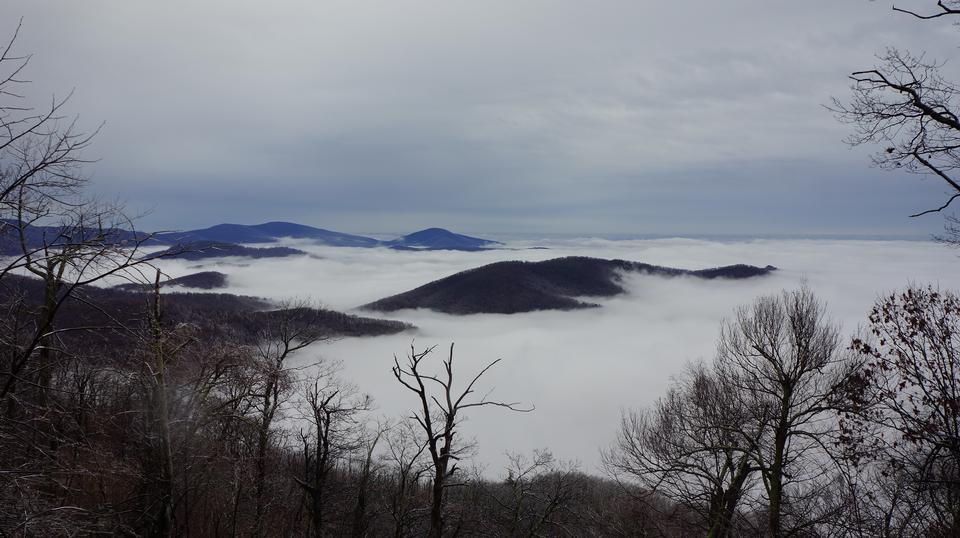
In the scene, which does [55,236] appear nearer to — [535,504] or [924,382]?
[924,382]

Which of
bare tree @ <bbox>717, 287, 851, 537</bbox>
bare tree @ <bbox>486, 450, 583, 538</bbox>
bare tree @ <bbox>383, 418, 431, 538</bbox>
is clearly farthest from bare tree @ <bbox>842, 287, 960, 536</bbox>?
bare tree @ <bbox>486, 450, 583, 538</bbox>

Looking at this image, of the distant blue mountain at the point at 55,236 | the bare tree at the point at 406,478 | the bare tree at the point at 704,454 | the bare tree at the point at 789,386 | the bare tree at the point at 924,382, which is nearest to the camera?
the distant blue mountain at the point at 55,236

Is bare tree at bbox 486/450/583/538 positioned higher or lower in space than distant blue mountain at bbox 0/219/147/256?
lower

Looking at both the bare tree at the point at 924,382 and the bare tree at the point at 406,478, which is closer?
the bare tree at the point at 924,382

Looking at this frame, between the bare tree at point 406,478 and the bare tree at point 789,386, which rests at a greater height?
the bare tree at point 789,386

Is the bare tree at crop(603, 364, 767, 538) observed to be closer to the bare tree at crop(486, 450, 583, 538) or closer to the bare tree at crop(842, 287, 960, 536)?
the bare tree at crop(842, 287, 960, 536)

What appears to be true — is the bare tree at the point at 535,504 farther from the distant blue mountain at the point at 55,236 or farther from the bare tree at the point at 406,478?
the distant blue mountain at the point at 55,236

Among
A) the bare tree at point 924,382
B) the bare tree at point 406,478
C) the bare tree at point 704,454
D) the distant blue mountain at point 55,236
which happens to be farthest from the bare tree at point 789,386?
the distant blue mountain at point 55,236

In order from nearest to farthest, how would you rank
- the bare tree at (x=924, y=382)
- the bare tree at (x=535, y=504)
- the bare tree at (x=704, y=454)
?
the bare tree at (x=924, y=382) < the bare tree at (x=704, y=454) < the bare tree at (x=535, y=504)

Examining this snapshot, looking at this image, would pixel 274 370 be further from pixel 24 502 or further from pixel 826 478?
pixel 826 478

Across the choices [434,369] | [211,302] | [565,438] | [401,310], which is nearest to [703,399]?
[565,438]

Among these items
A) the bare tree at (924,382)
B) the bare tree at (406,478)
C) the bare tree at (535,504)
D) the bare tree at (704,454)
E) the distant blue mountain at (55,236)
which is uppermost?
the distant blue mountain at (55,236)

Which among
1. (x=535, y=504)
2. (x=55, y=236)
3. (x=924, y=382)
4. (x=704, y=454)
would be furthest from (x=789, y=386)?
(x=535, y=504)
